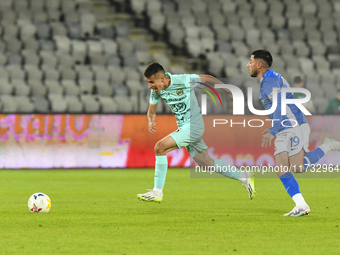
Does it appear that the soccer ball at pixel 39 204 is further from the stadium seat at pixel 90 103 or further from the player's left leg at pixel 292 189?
the stadium seat at pixel 90 103

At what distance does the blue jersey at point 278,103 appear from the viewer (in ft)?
21.2

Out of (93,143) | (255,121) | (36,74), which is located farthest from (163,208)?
(36,74)

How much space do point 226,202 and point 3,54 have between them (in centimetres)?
1004

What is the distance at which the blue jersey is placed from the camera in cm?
645

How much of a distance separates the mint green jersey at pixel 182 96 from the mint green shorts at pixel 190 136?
12 centimetres

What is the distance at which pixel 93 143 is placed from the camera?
1373 cm

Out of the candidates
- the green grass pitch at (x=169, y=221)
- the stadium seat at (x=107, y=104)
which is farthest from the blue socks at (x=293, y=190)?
the stadium seat at (x=107, y=104)

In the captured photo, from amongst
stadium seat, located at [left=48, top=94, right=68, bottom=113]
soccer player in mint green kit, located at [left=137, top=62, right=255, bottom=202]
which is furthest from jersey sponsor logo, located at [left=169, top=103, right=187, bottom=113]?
stadium seat, located at [left=48, top=94, right=68, bottom=113]

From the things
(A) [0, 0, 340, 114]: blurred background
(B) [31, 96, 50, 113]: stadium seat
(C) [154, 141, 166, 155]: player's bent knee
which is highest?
(A) [0, 0, 340, 114]: blurred background

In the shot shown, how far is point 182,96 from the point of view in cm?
748

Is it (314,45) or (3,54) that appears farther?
(314,45)

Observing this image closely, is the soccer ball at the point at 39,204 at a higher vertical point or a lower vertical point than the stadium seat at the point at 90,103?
lower

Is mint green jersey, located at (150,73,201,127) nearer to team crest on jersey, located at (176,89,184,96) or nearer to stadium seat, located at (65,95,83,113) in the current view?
team crest on jersey, located at (176,89,184,96)

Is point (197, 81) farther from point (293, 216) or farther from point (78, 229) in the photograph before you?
point (78, 229)
